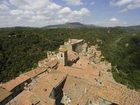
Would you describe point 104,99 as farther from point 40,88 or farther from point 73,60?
point 73,60

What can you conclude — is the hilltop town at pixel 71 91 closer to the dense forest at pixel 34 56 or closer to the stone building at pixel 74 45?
the dense forest at pixel 34 56

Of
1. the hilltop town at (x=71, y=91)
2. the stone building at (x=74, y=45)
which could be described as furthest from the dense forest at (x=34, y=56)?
the hilltop town at (x=71, y=91)

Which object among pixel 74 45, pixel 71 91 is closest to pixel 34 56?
pixel 74 45

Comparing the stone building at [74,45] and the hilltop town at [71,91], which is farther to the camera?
the stone building at [74,45]

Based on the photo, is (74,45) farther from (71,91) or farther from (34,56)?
(71,91)

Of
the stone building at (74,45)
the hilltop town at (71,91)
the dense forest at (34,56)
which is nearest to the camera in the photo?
the hilltop town at (71,91)

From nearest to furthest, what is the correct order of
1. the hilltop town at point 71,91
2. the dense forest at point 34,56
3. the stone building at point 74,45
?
1. the hilltop town at point 71,91
2. the dense forest at point 34,56
3. the stone building at point 74,45

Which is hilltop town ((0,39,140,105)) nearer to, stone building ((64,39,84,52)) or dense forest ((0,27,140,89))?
dense forest ((0,27,140,89))

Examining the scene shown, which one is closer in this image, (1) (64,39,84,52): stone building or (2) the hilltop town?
(2) the hilltop town

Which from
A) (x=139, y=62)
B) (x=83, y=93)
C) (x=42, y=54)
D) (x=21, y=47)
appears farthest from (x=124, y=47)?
(x=83, y=93)

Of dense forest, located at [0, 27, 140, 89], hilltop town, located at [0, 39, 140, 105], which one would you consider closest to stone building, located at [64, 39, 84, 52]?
dense forest, located at [0, 27, 140, 89]

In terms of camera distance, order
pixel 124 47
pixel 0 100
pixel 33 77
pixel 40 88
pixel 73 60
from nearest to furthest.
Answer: pixel 40 88 < pixel 0 100 < pixel 33 77 < pixel 73 60 < pixel 124 47
